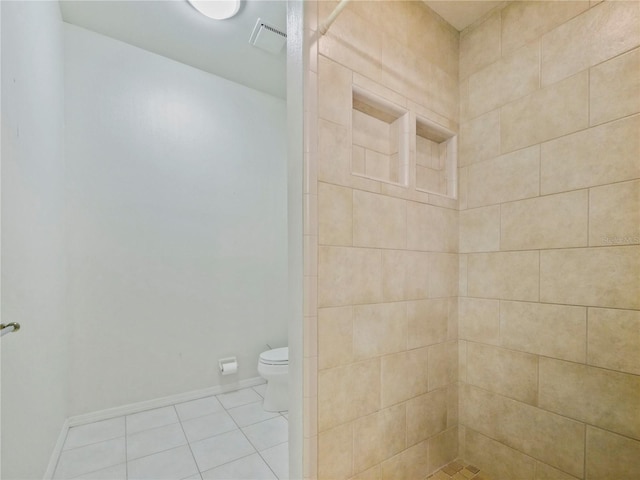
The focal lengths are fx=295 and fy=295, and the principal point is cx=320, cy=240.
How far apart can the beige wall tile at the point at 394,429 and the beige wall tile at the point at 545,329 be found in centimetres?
66

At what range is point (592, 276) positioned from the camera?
1.27m

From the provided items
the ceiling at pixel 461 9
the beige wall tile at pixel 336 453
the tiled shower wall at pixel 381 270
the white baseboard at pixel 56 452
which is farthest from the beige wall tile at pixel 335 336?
the ceiling at pixel 461 9

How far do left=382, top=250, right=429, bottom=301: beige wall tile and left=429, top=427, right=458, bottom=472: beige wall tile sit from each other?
0.81 m

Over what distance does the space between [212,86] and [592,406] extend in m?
3.31

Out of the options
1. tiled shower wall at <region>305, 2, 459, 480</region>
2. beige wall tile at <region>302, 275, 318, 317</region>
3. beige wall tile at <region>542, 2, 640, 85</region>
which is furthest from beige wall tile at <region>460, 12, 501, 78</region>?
beige wall tile at <region>302, 275, 318, 317</region>

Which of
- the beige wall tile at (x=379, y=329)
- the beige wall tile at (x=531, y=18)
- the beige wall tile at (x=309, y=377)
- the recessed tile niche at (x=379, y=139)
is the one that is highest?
the beige wall tile at (x=531, y=18)

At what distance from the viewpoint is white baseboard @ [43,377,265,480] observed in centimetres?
174

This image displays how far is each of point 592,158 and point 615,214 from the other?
26 cm

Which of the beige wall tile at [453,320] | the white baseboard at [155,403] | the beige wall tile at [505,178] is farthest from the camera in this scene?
the white baseboard at [155,403]

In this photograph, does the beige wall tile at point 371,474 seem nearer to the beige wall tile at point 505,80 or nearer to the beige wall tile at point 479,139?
the beige wall tile at point 479,139

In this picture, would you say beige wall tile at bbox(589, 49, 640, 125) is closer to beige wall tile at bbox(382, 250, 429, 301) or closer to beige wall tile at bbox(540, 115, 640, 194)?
beige wall tile at bbox(540, 115, 640, 194)

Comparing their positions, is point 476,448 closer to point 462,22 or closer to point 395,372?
point 395,372

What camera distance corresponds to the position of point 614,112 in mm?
1231

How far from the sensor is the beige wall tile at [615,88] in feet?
3.89
